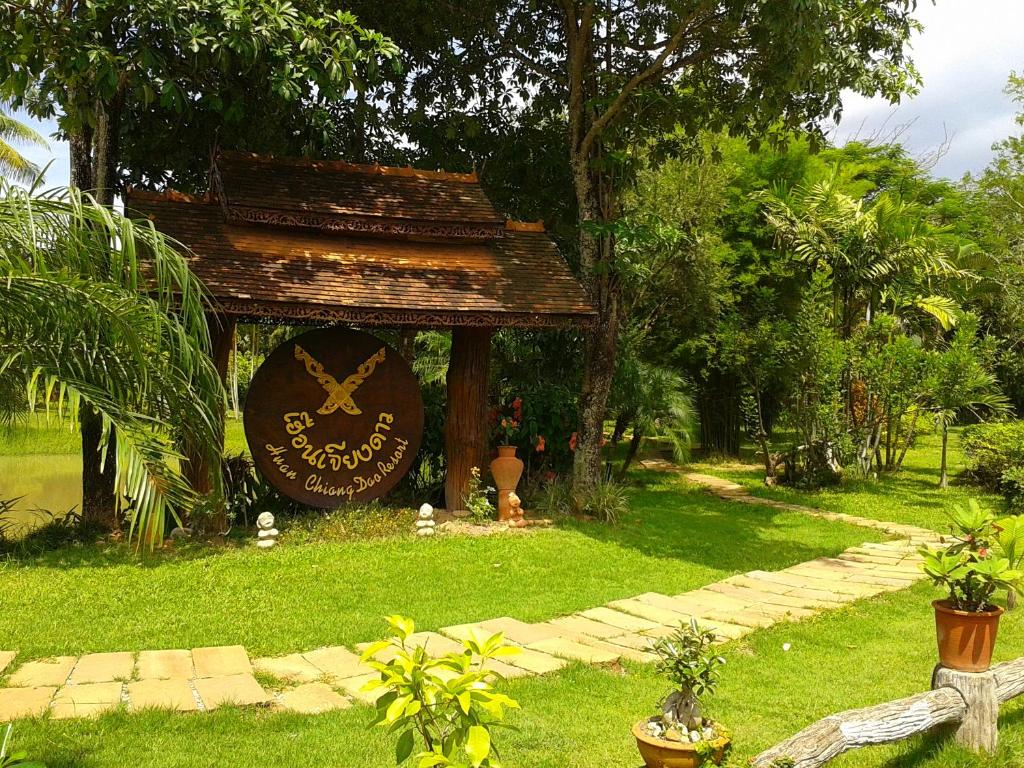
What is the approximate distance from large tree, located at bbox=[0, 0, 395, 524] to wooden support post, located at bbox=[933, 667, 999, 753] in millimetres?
6380

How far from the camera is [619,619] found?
258 inches

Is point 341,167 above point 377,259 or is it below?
above

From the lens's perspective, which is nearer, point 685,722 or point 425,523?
point 685,722

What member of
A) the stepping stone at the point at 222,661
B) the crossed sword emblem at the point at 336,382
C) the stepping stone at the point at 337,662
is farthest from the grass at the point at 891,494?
the stepping stone at the point at 222,661

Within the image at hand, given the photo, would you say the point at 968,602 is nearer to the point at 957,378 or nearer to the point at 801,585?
the point at 801,585

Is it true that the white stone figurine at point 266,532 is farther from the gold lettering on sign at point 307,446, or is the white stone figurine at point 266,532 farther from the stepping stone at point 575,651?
the stepping stone at point 575,651

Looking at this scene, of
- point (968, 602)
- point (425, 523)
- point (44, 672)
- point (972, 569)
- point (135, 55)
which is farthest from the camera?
point (425, 523)

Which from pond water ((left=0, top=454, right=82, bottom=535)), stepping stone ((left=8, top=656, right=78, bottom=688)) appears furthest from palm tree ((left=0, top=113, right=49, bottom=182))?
stepping stone ((left=8, top=656, right=78, bottom=688))

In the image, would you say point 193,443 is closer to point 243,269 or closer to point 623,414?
point 243,269

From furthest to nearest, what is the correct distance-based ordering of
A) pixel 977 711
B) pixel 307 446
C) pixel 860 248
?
1. pixel 860 248
2. pixel 307 446
3. pixel 977 711

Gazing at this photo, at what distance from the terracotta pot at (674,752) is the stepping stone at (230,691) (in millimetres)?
2451

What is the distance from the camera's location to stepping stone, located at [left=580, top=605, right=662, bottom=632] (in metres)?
6.35

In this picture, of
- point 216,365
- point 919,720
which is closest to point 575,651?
point 919,720

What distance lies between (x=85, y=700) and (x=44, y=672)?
0.65m
